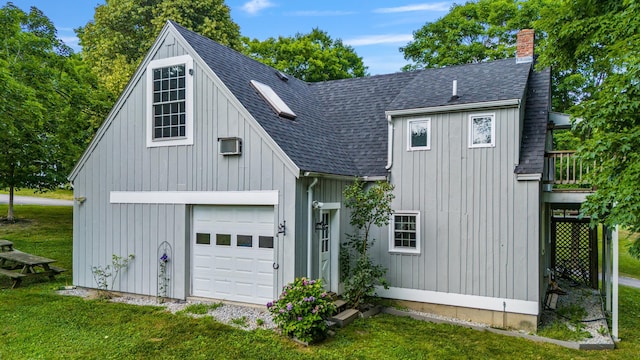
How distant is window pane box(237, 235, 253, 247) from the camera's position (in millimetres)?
8938

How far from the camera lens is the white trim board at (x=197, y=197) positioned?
861 cm

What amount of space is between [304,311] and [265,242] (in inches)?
83.1

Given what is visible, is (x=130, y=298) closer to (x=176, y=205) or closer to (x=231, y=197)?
(x=176, y=205)

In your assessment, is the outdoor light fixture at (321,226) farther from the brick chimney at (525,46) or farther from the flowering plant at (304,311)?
the brick chimney at (525,46)

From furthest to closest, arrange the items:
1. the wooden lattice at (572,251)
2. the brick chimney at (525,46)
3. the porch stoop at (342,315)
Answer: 1. the wooden lattice at (572,251)
2. the brick chimney at (525,46)
3. the porch stoop at (342,315)

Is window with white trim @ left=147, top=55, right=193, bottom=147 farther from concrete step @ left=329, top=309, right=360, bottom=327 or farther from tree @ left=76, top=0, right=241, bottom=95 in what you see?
tree @ left=76, top=0, right=241, bottom=95

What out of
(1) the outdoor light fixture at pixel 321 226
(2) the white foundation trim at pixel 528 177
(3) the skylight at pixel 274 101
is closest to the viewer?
(2) the white foundation trim at pixel 528 177

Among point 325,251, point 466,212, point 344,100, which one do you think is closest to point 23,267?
point 325,251

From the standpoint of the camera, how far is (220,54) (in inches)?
412

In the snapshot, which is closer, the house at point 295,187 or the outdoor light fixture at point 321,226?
the house at point 295,187

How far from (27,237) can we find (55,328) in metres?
12.8

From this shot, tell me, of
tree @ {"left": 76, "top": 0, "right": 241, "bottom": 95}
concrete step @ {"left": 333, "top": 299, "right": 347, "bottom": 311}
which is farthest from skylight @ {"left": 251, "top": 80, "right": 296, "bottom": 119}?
tree @ {"left": 76, "top": 0, "right": 241, "bottom": 95}

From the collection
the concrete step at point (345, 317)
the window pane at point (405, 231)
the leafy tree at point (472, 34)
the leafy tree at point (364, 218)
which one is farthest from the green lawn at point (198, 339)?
the leafy tree at point (472, 34)

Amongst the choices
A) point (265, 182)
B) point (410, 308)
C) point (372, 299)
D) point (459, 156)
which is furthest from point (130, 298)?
point (459, 156)
